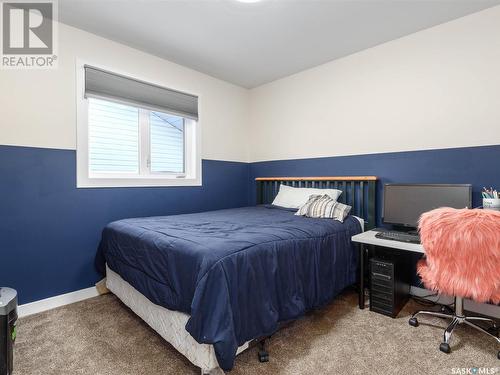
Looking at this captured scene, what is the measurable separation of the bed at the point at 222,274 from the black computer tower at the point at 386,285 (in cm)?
21

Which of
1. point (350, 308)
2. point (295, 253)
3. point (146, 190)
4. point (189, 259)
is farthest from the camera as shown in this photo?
point (146, 190)

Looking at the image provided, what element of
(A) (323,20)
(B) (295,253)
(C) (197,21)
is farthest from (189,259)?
(A) (323,20)

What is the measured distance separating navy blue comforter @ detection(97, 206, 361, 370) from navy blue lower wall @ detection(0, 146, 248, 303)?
13.8 inches

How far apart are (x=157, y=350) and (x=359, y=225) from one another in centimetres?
199

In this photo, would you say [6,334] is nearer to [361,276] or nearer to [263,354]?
[263,354]

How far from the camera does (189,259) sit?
55.6 inches

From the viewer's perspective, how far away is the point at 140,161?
294 centimetres

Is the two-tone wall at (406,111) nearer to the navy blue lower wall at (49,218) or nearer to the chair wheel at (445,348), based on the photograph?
the chair wheel at (445,348)

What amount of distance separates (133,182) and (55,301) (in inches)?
48.8

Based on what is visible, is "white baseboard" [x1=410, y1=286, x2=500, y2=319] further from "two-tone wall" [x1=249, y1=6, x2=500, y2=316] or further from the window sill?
the window sill

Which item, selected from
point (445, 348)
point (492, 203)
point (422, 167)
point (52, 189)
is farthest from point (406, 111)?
point (52, 189)

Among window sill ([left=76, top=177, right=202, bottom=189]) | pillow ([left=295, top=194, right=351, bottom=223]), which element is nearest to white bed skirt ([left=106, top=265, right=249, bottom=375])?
window sill ([left=76, top=177, right=202, bottom=189])

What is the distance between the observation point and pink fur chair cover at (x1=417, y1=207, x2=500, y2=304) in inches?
58.8

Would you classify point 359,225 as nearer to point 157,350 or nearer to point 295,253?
point 295,253
